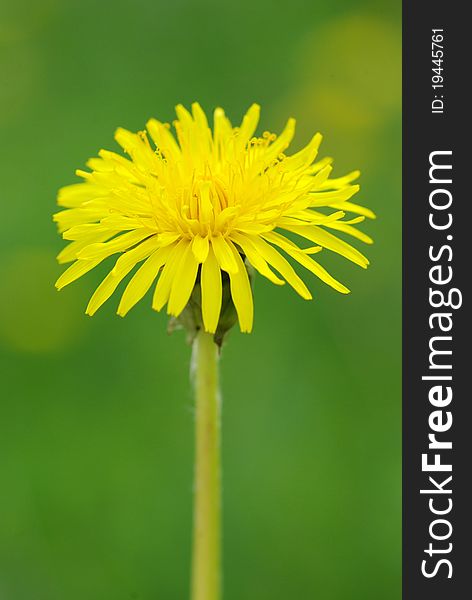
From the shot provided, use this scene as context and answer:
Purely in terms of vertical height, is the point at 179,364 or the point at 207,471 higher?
the point at 179,364

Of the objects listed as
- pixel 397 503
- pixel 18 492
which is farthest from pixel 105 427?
pixel 397 503

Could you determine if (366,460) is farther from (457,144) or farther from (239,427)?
(457,144)

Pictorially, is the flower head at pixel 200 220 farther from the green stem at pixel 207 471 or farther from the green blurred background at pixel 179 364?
the green blurred background at pixel 179 364

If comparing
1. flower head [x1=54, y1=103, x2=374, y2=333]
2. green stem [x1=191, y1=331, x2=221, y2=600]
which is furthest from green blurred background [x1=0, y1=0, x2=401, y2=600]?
flower head [x1=54, y1=103, x2=374, y2=333]

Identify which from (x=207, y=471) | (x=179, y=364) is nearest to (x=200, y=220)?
(x=207, y=471)

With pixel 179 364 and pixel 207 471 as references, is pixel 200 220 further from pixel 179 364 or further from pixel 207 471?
pixel 179 364

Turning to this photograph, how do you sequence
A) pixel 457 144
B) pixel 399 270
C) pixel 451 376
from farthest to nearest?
pixel 399 270
pixel 457 144
pixel 451 376
